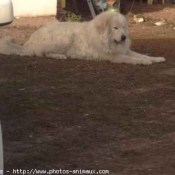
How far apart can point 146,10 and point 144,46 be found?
23.5ft

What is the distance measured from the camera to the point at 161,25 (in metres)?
14.9

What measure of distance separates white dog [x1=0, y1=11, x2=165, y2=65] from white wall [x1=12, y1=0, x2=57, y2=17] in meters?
4.80

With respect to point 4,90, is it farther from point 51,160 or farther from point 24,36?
point 24,36

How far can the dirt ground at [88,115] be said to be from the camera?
507 centimetres

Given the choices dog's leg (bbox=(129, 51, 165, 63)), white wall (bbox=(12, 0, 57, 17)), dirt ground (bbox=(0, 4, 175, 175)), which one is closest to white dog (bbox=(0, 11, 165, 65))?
dog's leg (bbox=(129, 51, 165, 63))

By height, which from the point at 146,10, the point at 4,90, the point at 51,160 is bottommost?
the point at 146,10

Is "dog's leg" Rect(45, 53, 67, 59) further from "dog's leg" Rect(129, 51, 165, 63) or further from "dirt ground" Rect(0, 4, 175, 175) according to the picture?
"dog's leg" Rect(129, 51, 165, 63)

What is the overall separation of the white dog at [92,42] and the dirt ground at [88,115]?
24 centimetres

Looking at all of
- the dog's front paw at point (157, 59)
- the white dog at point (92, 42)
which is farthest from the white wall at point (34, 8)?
the dog's front paw at point (157, 59)

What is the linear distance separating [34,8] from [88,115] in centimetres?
885

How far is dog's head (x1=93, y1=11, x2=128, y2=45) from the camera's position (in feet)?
31.7

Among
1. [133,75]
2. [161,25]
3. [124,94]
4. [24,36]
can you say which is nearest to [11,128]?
[124,94]

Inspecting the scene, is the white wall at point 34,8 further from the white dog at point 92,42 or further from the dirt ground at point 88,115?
the dirt ground at point 88,115

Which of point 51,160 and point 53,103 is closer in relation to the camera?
point 51,160
